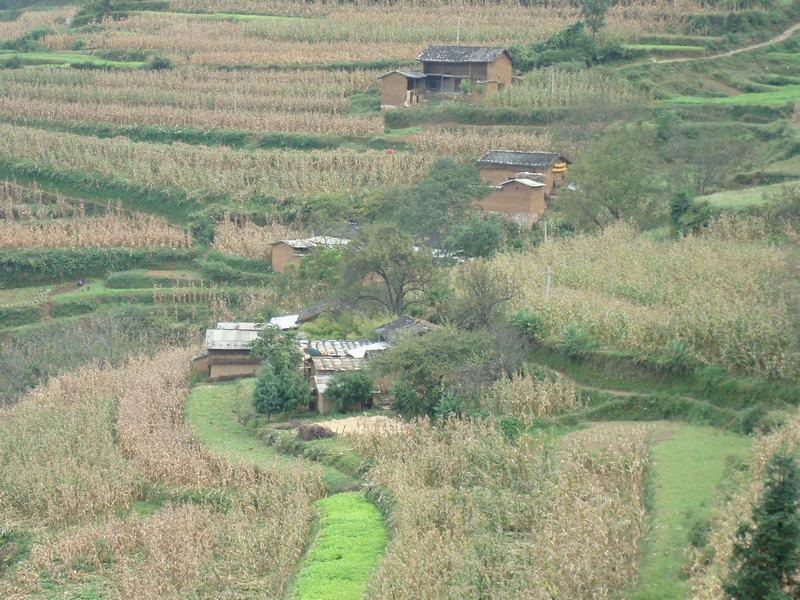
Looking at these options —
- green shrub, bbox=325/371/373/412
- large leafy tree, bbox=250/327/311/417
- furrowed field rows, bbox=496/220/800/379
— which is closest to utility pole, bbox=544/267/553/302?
furrowed field rows, bbox=496/220/800/379

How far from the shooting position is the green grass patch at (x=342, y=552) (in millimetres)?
16688

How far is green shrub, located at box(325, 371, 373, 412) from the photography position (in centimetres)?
2433

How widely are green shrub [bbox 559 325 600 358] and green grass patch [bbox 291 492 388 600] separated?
5.25 m

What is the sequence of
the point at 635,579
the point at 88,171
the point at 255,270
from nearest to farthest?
the point at 635,579 < the point at 255,270 < the point at 88,171

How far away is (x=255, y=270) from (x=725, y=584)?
27.2 meters

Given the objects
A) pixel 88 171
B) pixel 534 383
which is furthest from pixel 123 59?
pixel 534 383

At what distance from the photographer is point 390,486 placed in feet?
63.7

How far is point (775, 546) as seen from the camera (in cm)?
1228

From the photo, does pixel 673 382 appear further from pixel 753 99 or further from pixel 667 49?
pixel 667 49

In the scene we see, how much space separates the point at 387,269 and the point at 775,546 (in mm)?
17220

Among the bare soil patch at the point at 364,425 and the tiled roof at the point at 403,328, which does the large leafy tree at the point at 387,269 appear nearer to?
the tiled roof at the point at 403,328

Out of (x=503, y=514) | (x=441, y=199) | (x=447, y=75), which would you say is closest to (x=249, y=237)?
(x=441, y=199)

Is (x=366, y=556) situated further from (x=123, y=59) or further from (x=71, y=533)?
(x=123, y=59)

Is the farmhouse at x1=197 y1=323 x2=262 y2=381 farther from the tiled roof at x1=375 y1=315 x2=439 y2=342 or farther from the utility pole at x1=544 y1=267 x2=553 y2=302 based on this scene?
the utility pole at x1=544 y1=267 x2=553 y2=302
